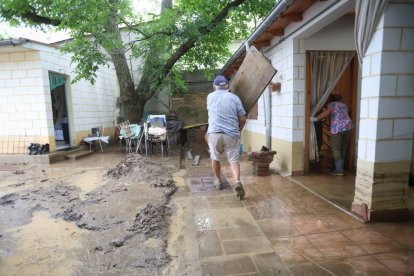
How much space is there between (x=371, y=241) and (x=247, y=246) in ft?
3.83

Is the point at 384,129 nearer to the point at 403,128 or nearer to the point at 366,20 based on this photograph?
the point at 403,128

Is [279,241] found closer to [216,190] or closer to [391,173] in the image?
[391,173]

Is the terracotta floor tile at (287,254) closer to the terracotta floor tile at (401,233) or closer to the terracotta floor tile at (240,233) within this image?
the terracotta floor tile at (240,233)

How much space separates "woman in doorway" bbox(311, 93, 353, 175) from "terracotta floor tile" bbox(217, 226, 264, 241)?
2.75 metres

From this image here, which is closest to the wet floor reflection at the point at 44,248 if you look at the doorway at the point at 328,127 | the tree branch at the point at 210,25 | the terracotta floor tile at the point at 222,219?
the terracotta floor tile at the point at 222,219

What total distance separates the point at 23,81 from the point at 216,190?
266 inches

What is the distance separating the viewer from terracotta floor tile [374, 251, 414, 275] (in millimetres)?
2117

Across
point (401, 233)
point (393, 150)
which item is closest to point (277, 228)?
point (401, 233)

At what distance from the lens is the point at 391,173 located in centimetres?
292

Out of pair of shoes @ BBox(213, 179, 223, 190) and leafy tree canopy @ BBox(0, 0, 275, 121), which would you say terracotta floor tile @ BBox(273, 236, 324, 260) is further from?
leafy tree canopy @ BBox(0, 0, 275, 121)

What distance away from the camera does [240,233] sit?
2854 millimetres

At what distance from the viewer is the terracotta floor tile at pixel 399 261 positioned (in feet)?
6.95

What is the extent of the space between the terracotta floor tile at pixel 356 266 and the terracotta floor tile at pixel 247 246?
0.50m

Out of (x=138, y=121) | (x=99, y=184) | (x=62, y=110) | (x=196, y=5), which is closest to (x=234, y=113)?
(x=99, y=184)
